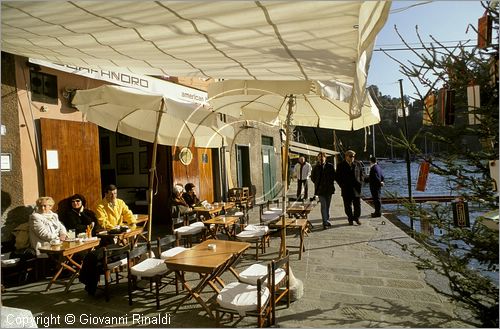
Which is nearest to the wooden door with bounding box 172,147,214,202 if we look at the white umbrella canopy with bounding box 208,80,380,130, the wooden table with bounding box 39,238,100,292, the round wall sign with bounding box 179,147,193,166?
the round wall sign with bounding box 179,147,193,166

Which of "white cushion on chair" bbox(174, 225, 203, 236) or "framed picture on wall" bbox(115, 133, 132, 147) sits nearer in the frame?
"white cushion on chair" bbox(174, 225, 203, 236)

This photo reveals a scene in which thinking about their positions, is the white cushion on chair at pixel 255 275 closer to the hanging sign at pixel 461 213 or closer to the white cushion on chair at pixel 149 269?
the white cushion on chair at pixel 149 269

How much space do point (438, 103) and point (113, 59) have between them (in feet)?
12.5

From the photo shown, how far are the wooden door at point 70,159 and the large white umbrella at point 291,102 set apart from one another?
2621mm

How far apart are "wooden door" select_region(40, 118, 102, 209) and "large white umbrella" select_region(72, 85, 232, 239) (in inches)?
36.2

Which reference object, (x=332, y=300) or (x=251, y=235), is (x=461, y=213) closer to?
(x=332, y=300)

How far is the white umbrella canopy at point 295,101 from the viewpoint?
436 centimetres

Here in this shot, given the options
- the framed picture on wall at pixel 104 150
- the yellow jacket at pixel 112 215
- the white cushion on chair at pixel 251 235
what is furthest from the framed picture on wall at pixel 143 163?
the white cushion on chair at pixel 251 235

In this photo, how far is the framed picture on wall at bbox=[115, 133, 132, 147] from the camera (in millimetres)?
10091

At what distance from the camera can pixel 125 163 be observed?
10.3 meters

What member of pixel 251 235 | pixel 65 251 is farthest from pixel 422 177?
pixel 65 251

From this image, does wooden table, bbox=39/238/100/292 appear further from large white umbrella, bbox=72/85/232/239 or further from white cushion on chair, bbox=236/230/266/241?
white cushion on chair, bbox=236/230/266/241

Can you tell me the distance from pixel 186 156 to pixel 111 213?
417cm

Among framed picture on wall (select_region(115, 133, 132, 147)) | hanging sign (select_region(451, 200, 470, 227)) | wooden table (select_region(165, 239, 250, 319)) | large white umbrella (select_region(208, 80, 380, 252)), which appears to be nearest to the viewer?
hanging sign (select_region(451, 200, 470, 227))
